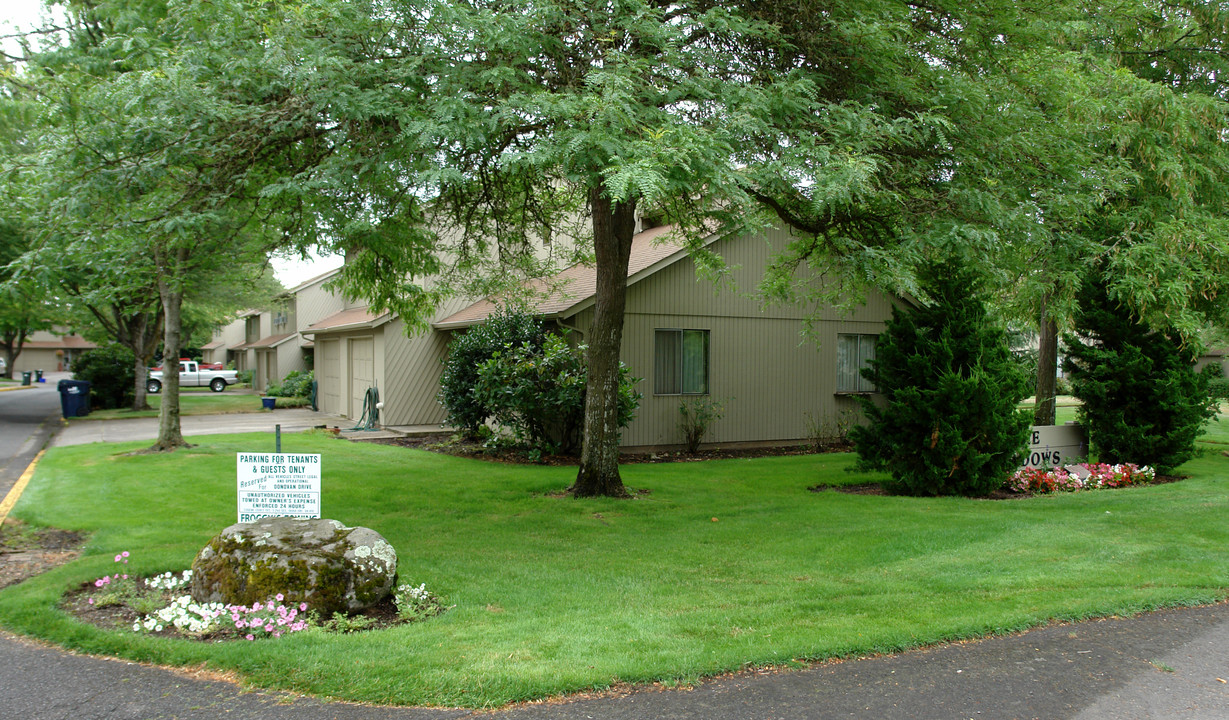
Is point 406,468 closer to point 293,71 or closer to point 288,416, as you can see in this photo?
point 293,71

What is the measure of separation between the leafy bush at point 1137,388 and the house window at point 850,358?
5.19m

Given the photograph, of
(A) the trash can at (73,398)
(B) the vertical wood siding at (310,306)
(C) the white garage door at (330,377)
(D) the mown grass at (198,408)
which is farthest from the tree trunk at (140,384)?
(B) the vertical wood siding at (310,306)

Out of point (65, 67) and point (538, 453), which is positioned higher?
point (65, 67)

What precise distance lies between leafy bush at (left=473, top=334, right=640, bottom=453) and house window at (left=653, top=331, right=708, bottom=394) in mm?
1295

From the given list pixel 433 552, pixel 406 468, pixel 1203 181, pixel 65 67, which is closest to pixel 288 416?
pixel 406 468

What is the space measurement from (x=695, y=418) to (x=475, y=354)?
4503mm

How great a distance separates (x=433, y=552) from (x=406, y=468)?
17.5 feet

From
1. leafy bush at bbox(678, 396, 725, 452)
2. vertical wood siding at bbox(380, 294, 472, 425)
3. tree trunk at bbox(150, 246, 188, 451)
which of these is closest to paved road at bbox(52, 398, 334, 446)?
vertical wood siding at bbox(380, 294, 472, 425)

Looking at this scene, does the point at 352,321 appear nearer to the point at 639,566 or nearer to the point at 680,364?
the point at 680,364

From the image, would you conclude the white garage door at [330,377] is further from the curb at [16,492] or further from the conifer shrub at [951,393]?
the conifer shrub at [951,393]

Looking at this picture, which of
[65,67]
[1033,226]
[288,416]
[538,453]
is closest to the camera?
[1033,226]

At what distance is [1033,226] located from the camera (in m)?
8.08

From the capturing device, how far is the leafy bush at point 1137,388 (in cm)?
1284

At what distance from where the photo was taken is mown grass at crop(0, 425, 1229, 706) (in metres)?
4.84
